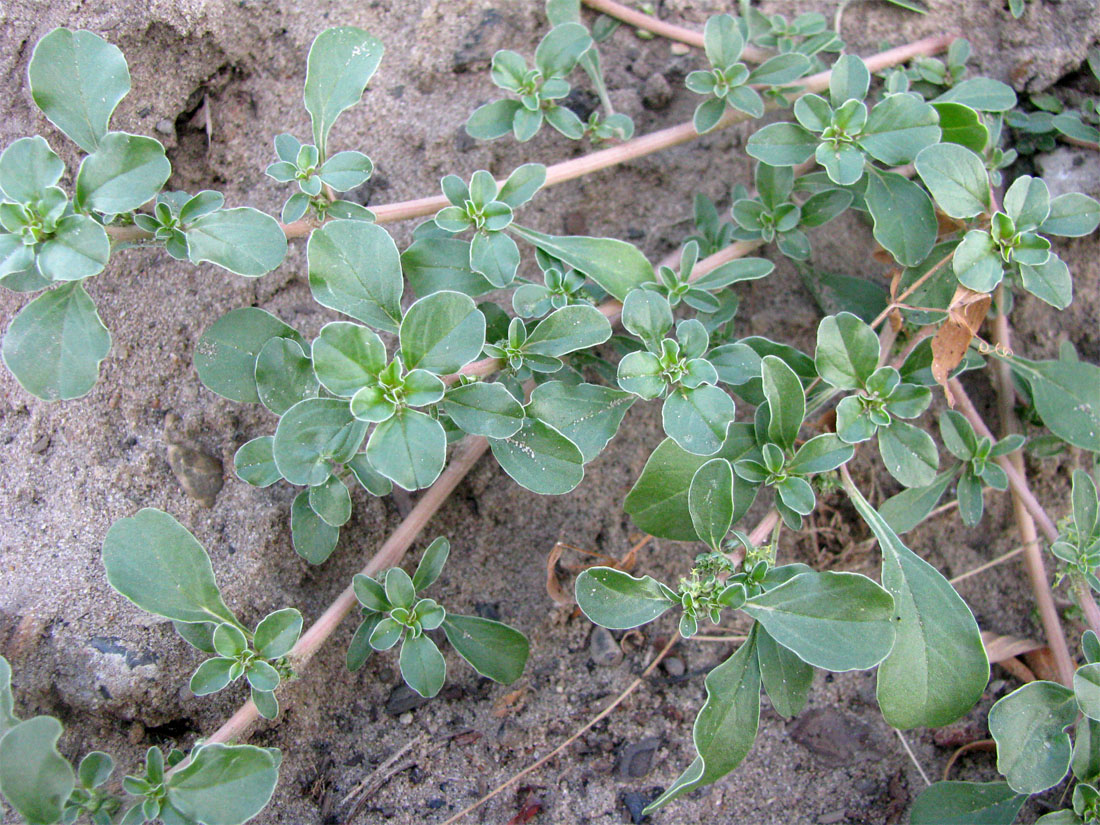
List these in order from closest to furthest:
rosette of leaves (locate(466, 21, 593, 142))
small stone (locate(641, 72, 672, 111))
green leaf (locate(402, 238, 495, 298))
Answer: green leaf (locate(402, 238, 495, 298)) < rosette of leaves (locate(466, 21, 593, 142)) < small stone (locate(641, 72, 672, 111))

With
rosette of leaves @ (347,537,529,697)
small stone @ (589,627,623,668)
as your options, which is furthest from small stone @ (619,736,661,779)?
rosette of leaves @ (347,537,529,697)

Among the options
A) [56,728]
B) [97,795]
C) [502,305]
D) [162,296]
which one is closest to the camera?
[56,728]

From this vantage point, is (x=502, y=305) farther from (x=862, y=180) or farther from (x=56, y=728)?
(x=56, y=728)

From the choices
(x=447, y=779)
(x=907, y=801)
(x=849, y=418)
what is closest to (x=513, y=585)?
(x=447, y=779)

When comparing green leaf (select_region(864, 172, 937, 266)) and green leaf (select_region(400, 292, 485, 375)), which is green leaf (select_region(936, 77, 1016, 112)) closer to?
green leaf (select_region(864, 172, 937, 266))

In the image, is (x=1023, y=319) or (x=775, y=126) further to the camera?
(x=1023, y=319)

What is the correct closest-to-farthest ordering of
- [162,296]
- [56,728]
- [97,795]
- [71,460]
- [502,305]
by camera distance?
[56,728], [97,795], [71,460], [162,296], [502,305]
